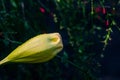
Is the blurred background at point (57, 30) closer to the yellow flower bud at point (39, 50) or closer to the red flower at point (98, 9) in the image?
the red flower at point (98, 9)

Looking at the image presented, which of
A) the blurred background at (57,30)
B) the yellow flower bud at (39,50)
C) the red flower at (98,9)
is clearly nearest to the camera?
the yellow flower bud at (39,50)

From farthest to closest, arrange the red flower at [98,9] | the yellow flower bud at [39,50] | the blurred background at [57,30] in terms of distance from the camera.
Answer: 1. the red flower at [98,9]
2. the blurred background at [57,30]
3. the yellow flower bud at [39,50]

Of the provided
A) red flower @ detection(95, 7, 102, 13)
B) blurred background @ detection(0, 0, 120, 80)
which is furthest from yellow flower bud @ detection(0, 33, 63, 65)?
red flower @ detection(95, 7, 102, 13)

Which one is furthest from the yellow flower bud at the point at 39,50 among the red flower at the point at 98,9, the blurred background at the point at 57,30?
the red flower at the point at 98,9

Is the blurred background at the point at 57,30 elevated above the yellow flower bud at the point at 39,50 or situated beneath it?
situated beneath

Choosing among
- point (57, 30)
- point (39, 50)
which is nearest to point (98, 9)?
point (57, 30)

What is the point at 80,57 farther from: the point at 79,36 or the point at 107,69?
the point at 107,69

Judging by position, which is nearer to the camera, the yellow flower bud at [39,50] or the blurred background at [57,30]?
the yellow flower bud at [39,50]
